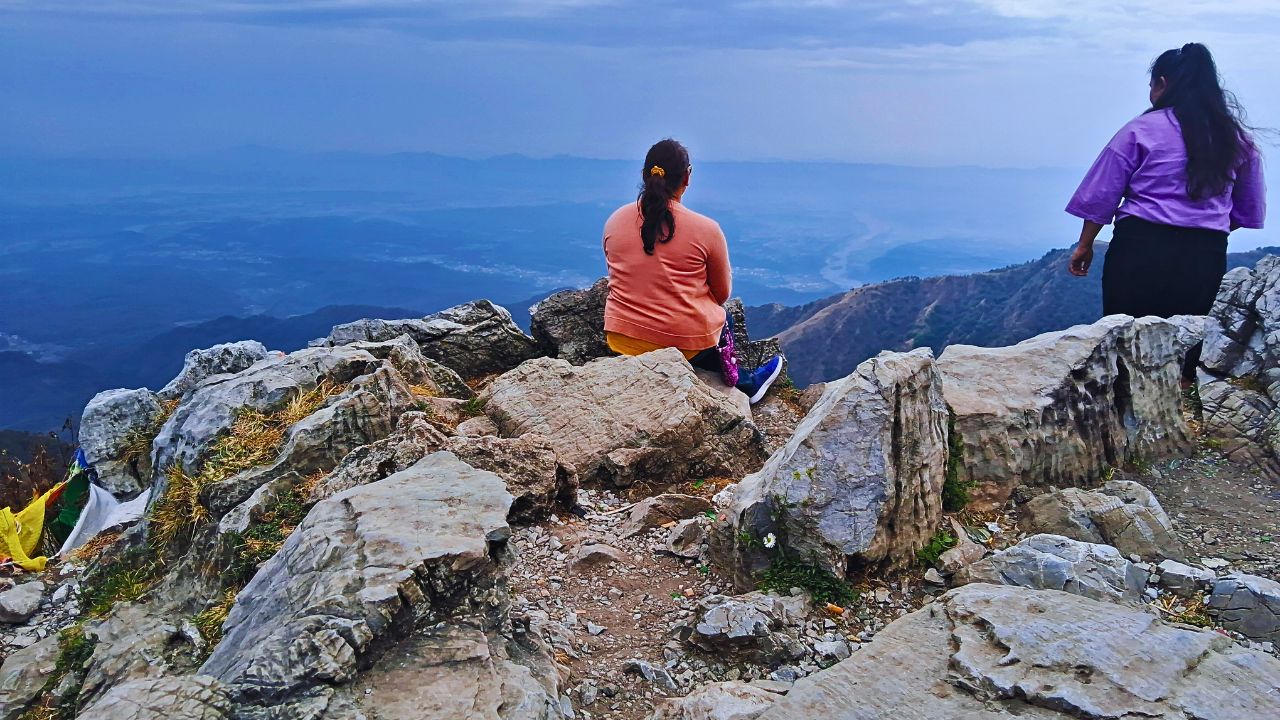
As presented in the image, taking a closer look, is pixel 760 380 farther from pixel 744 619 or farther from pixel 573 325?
pixel 744 619

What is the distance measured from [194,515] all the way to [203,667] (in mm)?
3344

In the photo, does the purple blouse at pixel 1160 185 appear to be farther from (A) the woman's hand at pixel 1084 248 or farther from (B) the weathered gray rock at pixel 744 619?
(B) the weathered gray rock at pixel 744 619

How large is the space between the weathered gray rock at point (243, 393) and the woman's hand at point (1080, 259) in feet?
27.7

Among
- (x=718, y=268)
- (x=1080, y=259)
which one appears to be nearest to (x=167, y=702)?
(x=718, y=268)

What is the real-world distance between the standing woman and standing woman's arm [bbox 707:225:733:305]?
3.91 meters

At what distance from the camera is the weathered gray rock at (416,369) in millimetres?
10852

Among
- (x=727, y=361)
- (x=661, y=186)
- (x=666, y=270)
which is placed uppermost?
(x=661, y=186)

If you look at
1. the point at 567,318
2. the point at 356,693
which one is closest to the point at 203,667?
the point at 356,693

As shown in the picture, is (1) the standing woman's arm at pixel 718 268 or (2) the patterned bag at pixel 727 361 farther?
(2) the patterned bag at pixel 727 361

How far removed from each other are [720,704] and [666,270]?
6380 millimetres

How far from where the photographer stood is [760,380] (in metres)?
12.7

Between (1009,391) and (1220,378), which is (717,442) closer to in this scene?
(1009,391)

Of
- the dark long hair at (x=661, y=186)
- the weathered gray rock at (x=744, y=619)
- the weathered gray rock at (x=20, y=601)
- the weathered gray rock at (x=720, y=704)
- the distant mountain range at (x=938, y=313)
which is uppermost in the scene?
the dark long hair at (x=661, y=186)

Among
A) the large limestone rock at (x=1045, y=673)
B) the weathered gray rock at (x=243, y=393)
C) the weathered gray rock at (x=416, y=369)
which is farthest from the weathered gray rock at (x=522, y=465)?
the large limestone rock at (x=1045, y=673)
